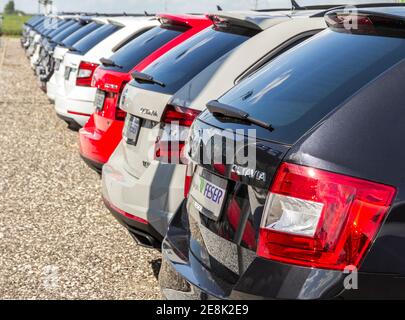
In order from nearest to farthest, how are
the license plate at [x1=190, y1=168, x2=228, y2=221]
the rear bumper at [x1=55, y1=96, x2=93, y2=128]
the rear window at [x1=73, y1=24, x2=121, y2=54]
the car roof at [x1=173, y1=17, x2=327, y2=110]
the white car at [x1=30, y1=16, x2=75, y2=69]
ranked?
the license plate at [x1=190, y1=168, x2=228, y2=221] → the car roof at [x1=173, y1=17, x2=327, y2=110] → the rear bumper at [x1=55, y1=96, x2=93, y2=128] → the rear window at [x1=73, y1=24, x2=121, y2=54] → the white car at [x1=30, y1=16, x2=75, y2=69]

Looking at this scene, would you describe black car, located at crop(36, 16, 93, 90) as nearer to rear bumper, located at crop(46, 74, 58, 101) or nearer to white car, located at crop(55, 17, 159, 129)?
rear bumper, located at crop(46, 74, 58, 101)

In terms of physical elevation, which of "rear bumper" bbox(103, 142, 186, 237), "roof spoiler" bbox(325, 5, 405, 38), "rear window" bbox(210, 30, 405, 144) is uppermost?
"roof spoiler" bbox(325, 5, 405, 38)

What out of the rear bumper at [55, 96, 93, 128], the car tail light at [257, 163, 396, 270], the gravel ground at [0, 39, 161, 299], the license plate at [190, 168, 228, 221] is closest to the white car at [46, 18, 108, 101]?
the rear bumper at [55, 96, 93, 128]

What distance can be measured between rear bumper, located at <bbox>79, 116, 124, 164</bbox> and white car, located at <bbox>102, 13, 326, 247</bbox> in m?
1.07

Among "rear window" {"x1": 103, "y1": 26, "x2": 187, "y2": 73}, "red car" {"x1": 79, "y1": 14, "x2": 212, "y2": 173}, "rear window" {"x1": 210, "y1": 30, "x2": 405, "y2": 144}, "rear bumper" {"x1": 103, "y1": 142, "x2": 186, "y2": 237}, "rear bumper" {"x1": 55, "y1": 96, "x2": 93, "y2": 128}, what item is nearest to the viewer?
"rear window" {"x1": 210, "y1": 30, "x2": 405, "y2": 144}

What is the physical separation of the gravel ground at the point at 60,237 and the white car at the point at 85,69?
623 mm

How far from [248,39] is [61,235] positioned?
240cm

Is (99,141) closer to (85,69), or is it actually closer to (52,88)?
(85,69)

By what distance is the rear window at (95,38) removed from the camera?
9898 mm

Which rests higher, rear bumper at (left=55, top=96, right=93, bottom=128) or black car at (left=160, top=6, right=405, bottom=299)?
black car at (left=160, top=6, right=405, bottom=299)

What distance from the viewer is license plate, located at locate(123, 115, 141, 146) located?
481 cm

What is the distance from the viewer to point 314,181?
7.70ft

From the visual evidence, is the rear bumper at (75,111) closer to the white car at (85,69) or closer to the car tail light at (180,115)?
the white car at (85,69)

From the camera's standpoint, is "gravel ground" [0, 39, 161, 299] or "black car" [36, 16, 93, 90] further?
"black car" [36, 16, 93, 90]
